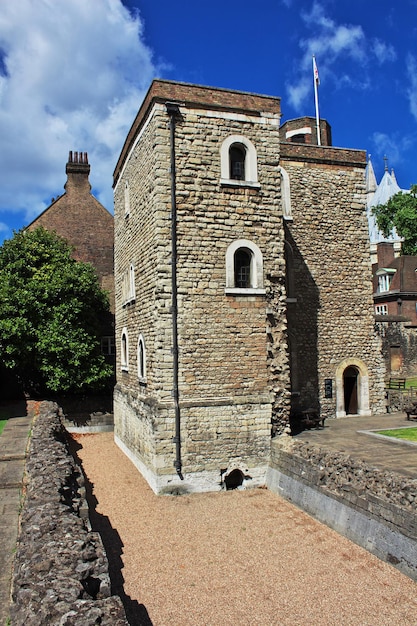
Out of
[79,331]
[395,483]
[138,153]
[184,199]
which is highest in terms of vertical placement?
[138,153]

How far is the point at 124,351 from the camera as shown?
17.4 metres

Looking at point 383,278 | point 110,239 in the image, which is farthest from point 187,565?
point 383,278

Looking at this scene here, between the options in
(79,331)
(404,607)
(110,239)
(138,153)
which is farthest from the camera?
(110,239)

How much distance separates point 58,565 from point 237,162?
430 inches

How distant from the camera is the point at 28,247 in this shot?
22.0 m

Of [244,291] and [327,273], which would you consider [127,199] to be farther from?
[327,273]

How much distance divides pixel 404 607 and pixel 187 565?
11.3 feet

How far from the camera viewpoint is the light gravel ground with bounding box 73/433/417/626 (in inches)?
270

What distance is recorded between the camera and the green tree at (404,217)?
2758 centimetres

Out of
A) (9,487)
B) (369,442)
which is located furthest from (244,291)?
(9,487)

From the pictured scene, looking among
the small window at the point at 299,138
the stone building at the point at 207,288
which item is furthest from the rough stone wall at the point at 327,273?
the small window at the point at 299,138

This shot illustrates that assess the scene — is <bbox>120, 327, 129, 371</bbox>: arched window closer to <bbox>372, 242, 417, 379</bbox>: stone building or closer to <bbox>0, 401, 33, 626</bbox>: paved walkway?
<bbox>0, 401, 33, 626</bbox>: paved walkway

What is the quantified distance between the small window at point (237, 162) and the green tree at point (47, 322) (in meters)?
9.97

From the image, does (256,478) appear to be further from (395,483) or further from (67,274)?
(67,274)
